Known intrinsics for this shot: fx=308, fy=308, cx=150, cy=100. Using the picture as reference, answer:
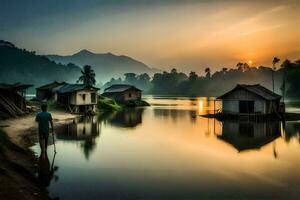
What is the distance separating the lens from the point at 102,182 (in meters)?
15.6

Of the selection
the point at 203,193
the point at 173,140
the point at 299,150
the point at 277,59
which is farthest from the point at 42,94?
the point at 277,59

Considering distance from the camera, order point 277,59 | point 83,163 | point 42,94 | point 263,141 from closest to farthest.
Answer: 1. point 83,163
2. point 263,141
3. point 42,94
4. point 277,59

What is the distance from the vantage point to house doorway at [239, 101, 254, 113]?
163ft

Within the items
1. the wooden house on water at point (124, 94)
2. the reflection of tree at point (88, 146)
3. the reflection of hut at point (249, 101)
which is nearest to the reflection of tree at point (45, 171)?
the reflection of tree at point (88, 146)

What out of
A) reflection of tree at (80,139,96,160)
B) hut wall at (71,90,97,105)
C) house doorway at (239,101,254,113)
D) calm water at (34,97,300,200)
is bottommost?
calm water at (34,97,300,200)

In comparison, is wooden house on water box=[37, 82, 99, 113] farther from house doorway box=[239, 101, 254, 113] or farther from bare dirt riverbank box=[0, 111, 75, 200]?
bare dirt riverbank box=[0, 111, 75, 200]

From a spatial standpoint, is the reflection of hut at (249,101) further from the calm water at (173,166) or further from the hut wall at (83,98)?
the hut wall at (83,98)

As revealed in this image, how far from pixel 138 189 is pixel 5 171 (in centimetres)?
588

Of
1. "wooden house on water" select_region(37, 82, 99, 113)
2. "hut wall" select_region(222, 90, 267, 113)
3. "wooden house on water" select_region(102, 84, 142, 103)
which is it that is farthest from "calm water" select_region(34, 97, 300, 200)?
"wooden house on water" select_region(102, 84, 142, 103)

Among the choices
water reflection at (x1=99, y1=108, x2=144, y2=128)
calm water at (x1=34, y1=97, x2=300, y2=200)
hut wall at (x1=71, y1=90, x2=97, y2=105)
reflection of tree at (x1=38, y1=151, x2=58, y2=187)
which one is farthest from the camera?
hut wall at (x1=71, y1=90, x2=97, y2=105)

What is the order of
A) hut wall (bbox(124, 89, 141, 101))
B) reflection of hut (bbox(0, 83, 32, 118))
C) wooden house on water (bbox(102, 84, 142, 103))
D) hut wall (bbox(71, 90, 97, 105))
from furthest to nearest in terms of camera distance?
hut wall (bbox(124, 89, 141, 101)) < wooden house on water (bbox(102, 84, 142, 103)) < hut wall (bbox(71, 90, 97, 105)) < reflection of hut (bbox(0, 83, 32, 118))

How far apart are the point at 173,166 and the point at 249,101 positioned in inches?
1323

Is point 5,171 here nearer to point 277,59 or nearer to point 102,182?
point 102,182

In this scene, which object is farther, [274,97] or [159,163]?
[274,97]
